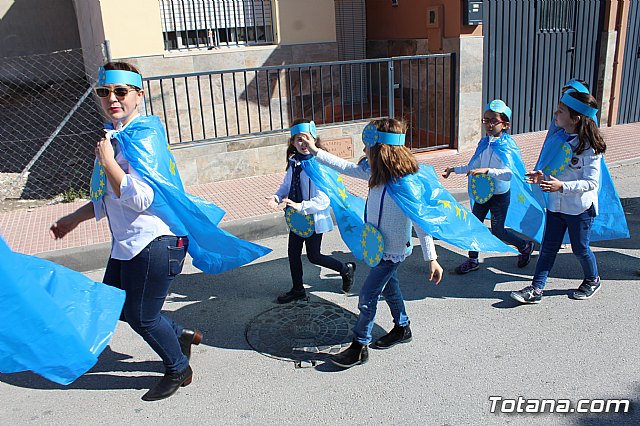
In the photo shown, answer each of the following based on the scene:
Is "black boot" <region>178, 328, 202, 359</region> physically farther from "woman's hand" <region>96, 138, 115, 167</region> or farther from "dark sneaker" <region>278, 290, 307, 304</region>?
"woman's hand" <region>96, 138, 115, 167</region>

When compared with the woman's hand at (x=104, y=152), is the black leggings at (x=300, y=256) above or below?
below

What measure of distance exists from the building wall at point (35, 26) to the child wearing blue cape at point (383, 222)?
A: 39.2ft

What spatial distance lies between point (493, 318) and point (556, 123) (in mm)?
1541

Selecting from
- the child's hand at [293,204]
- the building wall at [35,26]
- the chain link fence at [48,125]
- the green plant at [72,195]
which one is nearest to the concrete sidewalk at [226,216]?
the green plant at [72,195]

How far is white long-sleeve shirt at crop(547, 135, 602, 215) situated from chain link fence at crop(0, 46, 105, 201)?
585 centimetres

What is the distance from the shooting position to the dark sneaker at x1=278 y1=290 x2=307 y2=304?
471 centimetres

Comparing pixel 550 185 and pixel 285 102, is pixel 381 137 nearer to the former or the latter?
pixel 550 185

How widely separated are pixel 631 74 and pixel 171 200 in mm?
11035

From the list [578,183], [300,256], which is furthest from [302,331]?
[578,183]

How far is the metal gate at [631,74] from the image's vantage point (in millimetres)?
11008

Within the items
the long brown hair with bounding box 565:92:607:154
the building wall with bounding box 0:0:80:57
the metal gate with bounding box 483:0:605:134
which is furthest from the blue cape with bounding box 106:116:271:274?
the building wall with bounding box 0:0:80:57

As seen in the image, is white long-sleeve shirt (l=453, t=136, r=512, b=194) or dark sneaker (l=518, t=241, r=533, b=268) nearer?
white long-sleeve shirt (l=453, t=136, r=512, b=194)

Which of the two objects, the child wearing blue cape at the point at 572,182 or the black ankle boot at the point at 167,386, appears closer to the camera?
the black ankle boot at the point at 167,386

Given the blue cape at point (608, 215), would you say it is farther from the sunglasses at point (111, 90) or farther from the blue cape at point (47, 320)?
the blue cape at point (47, 320)
